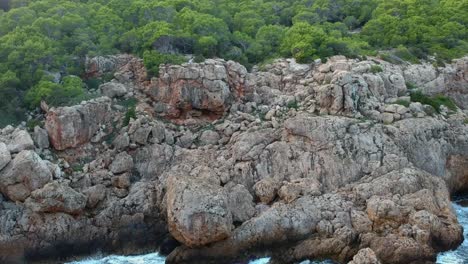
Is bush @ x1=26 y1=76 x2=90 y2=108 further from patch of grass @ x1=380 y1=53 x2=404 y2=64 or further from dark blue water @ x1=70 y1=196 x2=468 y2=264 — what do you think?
patch of grass @ x1=380 y1=53 x2=404 y2=64

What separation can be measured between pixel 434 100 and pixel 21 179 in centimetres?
2795

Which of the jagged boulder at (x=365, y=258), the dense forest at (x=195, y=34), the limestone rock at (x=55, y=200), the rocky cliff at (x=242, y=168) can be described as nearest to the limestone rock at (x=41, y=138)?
the rocky cliff at (x=242, y=168)

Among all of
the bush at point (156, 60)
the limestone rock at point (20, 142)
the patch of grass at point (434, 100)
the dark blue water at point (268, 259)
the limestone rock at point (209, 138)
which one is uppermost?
the bush at point (156, 60)

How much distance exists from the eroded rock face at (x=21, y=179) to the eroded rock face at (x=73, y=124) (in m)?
3.20

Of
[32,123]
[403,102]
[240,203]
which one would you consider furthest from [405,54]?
[32,123]

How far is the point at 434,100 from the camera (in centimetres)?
4097

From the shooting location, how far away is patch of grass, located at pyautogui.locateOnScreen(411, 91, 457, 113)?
4016 cm

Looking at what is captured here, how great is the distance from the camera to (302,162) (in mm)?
35438

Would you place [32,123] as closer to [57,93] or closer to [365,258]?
[57,93]

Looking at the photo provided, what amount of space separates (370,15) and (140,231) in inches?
1287

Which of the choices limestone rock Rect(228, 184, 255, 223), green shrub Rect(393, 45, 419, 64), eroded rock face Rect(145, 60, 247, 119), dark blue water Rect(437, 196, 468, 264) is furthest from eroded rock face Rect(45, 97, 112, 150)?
green shrub Rect(393, 45, 419, 64)

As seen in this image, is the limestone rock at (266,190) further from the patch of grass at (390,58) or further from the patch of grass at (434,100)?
the patch of grass at (390,58)

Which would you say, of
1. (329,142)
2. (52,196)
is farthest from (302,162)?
(52,196)

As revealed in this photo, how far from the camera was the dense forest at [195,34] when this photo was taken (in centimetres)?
4055
